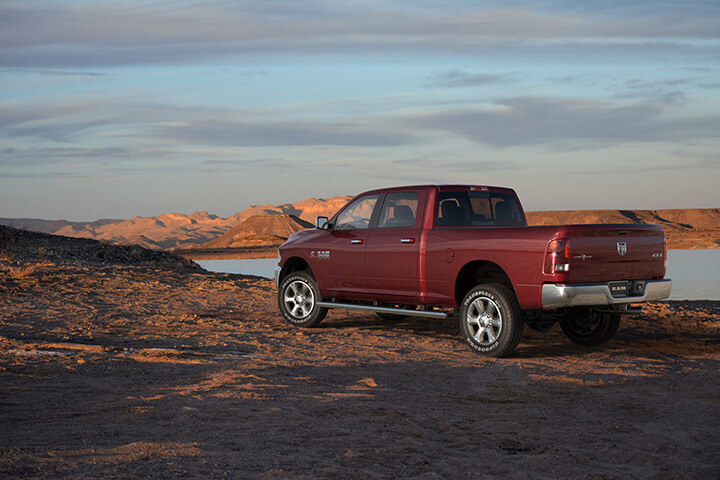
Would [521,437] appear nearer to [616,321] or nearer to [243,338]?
[616,321]

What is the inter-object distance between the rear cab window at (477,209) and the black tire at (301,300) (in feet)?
9.26

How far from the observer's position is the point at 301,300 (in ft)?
40.8

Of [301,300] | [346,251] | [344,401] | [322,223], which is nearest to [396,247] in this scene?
[346,251]

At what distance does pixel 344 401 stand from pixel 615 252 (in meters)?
4.09

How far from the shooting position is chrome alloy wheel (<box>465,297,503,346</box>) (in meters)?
9.37

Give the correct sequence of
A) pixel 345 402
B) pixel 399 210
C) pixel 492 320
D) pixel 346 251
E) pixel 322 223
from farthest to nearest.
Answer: pixel 322 223
pixel 346 251
pixel 399 210
pixel 492 320
pixel 345 402

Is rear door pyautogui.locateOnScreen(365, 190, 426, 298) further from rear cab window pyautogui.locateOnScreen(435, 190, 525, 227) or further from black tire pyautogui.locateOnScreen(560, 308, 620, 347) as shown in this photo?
black tire pyautogui.locateOnScreen(560, 308, 620, 347)

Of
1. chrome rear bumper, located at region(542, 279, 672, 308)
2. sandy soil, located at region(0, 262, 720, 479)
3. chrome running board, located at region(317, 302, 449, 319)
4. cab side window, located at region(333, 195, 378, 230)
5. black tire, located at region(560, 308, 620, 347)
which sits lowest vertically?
sandy soil, located at region(0, 262, 720, 479)

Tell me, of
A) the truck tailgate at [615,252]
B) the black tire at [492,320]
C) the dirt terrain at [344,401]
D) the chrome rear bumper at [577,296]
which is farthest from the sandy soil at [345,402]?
the truck tailgate at [615,252]

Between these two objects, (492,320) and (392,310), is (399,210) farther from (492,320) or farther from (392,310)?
(492,320)

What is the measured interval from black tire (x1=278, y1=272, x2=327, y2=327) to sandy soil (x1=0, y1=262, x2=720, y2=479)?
277 mm

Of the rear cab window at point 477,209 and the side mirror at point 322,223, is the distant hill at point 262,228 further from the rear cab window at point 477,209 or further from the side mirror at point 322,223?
the rear cab window at point 477,209

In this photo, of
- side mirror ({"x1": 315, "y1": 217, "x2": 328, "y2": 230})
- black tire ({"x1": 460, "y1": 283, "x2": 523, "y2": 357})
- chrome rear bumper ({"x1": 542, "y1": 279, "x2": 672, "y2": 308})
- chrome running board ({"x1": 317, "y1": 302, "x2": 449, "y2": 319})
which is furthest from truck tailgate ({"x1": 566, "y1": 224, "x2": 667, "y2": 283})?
side mirror ({"x1": 315, "y1": 217, "x2": 328, "y2": 230})

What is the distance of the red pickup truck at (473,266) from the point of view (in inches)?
346
